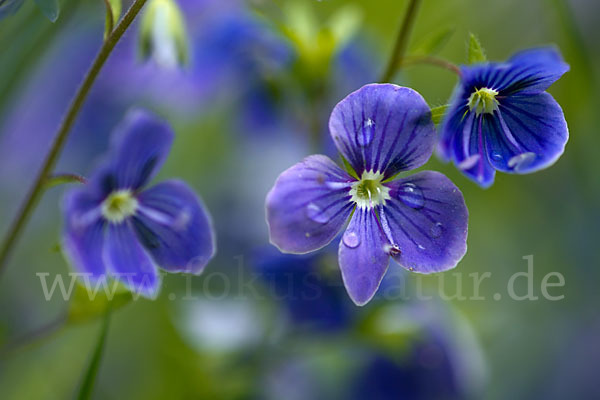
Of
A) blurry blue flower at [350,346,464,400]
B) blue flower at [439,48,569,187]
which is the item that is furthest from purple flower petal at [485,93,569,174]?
blurry blue flower at [350,346,464,400]

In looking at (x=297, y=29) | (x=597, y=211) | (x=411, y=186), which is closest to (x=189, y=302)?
(x=297, y=29)

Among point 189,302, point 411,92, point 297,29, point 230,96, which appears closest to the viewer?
point 411,92

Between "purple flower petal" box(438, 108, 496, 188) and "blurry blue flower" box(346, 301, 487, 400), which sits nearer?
"purple flower petal" box(438, 108, 496, 188)

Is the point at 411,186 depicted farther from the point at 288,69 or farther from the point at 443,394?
the point at 443,394

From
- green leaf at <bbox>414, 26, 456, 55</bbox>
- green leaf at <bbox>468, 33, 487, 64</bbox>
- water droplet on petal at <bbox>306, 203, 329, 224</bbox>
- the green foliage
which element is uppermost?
the green foliage

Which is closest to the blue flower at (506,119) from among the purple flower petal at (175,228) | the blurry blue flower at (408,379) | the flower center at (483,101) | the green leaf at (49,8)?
the flower center at (483,101)

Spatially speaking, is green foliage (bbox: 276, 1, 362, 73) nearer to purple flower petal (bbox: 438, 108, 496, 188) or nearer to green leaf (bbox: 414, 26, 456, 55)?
green leaf (bbox: 414, 26, 456, 55)

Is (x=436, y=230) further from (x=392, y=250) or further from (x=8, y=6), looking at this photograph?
(x=8, y=6)
